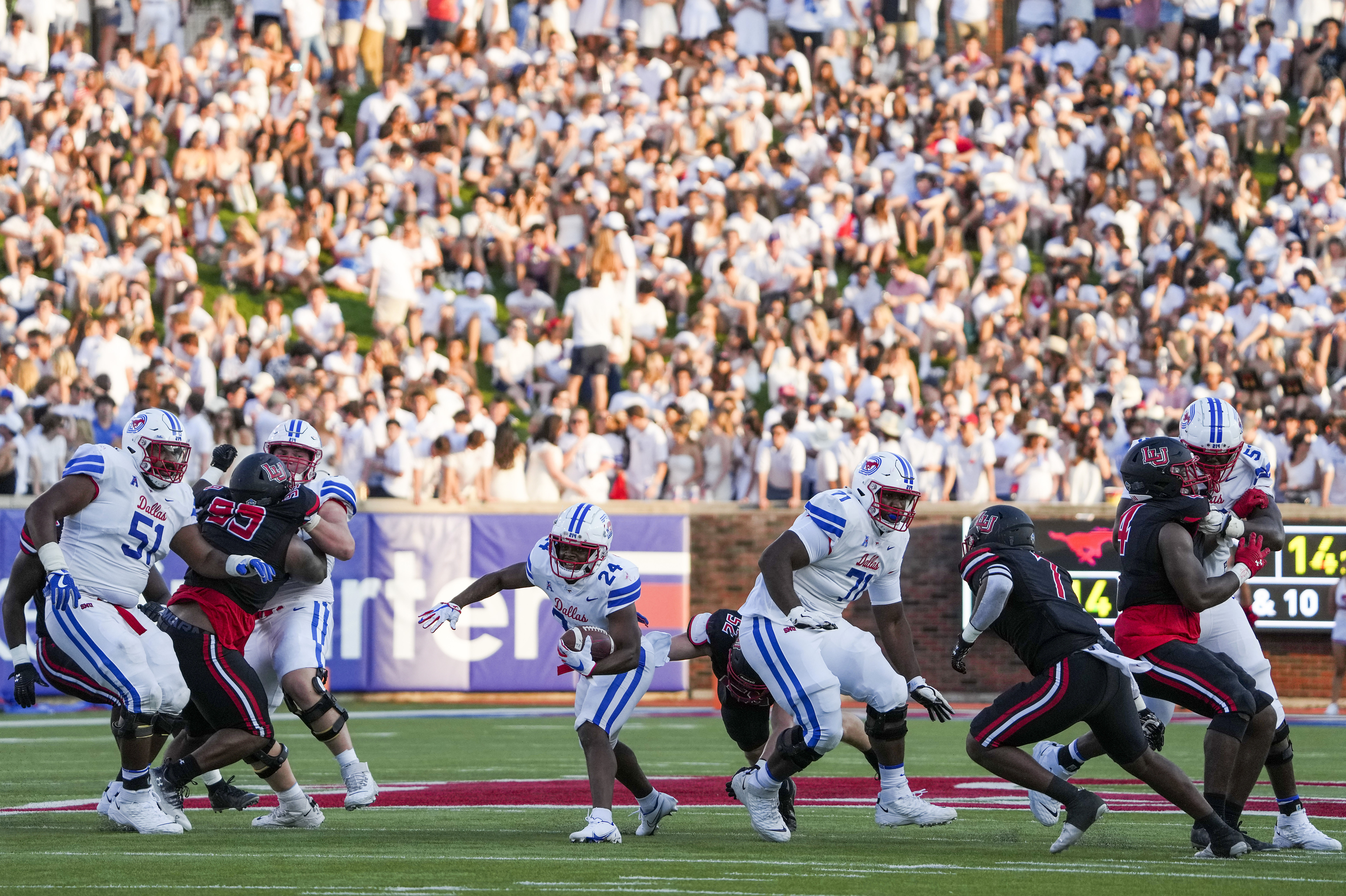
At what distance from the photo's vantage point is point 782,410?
60.8 ft

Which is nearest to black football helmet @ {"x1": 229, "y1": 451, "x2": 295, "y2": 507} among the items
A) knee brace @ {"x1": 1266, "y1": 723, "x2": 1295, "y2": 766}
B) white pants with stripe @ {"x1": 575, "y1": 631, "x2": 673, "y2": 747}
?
white pants with stripe @ {"x1": 575, "y1": 631, "x2": 673, "y2": 747}

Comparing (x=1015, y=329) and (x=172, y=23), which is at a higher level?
(x=172, y=23)

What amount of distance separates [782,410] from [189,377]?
5706mm

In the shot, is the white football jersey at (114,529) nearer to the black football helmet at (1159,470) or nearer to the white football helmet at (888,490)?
the white football helmet at (888,490)

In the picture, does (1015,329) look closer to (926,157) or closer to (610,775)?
(926,157)

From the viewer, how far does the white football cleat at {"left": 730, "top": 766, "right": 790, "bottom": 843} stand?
326 inches

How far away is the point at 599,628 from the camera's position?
8.60 m

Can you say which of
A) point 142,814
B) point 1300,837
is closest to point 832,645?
point 1300,837

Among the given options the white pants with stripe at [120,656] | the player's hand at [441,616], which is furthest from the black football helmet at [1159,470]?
the white pants with stripe at [120,656]

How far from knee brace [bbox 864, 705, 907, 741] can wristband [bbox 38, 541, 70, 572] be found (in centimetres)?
362

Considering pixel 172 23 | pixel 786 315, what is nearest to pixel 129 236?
pixel 172 23

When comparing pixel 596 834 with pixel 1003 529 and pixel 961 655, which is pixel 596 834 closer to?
pixel 961 655

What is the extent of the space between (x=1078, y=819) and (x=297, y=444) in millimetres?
4062

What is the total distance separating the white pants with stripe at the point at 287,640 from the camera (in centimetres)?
927
